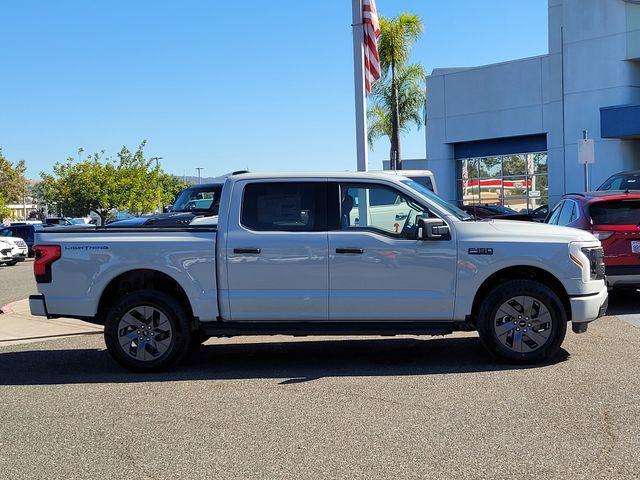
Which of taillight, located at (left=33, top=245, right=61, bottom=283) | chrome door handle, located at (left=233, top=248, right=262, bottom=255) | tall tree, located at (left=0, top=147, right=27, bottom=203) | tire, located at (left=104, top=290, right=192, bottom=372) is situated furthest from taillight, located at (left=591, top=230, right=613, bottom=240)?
tall tree, located at (left=0, top=147, right=27, bottom=203)

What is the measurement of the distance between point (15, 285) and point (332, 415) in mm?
15096

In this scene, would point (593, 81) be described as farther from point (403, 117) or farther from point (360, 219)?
point (360, 219)

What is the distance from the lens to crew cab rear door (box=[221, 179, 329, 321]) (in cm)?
738

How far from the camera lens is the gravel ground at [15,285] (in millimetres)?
15797

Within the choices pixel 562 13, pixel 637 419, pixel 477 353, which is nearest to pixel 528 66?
pixel 562 13

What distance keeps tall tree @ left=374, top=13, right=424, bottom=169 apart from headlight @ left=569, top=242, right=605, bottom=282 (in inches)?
1238

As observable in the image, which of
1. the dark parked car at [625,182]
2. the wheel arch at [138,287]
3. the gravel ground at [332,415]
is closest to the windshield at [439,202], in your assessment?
the gravel ground at [332,415]

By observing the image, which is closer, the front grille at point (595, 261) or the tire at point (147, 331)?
the front grille at point (595, 261)

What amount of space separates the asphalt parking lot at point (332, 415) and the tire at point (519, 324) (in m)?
0.23

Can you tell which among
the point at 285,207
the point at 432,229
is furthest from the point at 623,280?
the point at 285,207

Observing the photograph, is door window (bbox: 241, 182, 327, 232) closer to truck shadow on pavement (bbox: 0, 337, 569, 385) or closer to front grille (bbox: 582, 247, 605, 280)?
truck shadow on pavement (bbox: 0, 337, 569, 385)

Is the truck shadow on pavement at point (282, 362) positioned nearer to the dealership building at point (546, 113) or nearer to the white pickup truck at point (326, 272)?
the white pickup truck at point (326, 272)

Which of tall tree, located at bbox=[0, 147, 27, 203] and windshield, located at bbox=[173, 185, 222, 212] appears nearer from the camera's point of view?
windshield, located at bbox=[173, 185, 222, 212]

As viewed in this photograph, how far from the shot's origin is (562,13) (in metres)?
29.4
